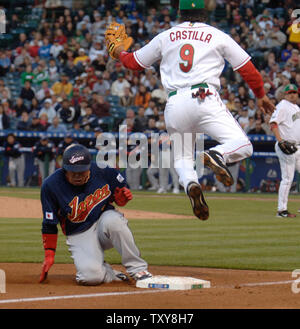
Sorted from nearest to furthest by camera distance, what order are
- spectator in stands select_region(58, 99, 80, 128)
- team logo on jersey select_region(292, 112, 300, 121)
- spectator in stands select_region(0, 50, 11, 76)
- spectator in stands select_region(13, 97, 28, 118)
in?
team logo on jersey select_region(292, 112, 300, 121) → spectator in stands select_region(58, 99, 80, 128) → spectator in stands select_region(13, 97, 28, 118) → spectator in stands select_region(0, 50, 11, 76)

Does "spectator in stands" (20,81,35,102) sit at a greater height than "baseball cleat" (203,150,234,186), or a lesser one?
greater

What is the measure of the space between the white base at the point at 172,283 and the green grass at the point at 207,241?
162cm

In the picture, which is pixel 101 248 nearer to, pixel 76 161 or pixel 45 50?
pixel 76 161

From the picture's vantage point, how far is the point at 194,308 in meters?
5.48

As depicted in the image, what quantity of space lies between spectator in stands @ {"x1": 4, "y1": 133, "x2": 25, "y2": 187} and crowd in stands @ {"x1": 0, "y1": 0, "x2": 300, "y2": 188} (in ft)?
2.85

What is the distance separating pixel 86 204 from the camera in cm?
695

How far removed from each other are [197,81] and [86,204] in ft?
4.96

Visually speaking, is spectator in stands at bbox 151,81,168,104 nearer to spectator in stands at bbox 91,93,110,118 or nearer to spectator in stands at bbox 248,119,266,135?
spectator in stands at bbox 91,93,110,118

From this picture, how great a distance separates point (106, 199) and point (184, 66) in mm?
1423

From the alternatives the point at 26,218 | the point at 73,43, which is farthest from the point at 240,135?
the point at 73,43

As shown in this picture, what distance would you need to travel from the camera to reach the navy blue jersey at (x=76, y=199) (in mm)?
6906

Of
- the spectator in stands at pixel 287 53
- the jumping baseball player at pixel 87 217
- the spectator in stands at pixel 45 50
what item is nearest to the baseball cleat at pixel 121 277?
the jumping baseball player at pixel 87 217

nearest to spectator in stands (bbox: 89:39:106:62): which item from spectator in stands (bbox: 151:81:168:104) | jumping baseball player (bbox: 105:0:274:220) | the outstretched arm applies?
spectator in stands (bbox: 151:81:168:104)

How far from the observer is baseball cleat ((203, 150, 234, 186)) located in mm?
6418
